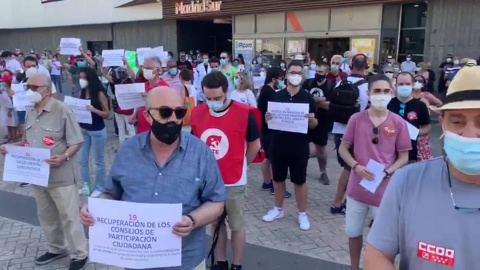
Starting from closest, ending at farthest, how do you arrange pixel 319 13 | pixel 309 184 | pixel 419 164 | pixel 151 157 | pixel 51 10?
1. pixel 419 164
2. pixel 151 157
3. pixel 309 184
4. pixel 319 13
5. pixel 51 10

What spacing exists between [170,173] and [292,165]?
2738mm

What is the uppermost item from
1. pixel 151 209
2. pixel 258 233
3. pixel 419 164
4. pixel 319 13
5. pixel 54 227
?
pixel 319 13

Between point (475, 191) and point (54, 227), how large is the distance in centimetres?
386

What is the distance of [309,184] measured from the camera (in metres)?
6.75

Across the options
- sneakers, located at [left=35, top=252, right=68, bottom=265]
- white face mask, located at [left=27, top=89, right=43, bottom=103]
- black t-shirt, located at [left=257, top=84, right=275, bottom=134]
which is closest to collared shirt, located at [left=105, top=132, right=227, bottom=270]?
white face mask, located at [left=27, top=89, right=43, bottom=103]

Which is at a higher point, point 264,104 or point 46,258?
point 264,104

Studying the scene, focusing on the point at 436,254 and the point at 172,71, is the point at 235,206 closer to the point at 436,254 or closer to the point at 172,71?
the point at 436,254

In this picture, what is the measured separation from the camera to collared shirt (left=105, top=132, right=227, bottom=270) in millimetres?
2289

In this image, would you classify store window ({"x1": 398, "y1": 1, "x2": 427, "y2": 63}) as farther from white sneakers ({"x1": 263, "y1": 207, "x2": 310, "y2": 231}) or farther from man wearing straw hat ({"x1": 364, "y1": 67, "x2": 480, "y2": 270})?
man wearing straw hat ({"x1": 364, "y1": 67, "x2": 480, "y2": 270})

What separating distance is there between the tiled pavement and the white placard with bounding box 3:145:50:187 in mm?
966

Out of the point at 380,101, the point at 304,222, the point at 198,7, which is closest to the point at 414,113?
the point at 380,101

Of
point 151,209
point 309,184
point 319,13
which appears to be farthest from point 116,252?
point 319,13

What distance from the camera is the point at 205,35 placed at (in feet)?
86.9

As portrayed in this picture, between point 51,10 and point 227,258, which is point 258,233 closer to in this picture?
point 227,258
